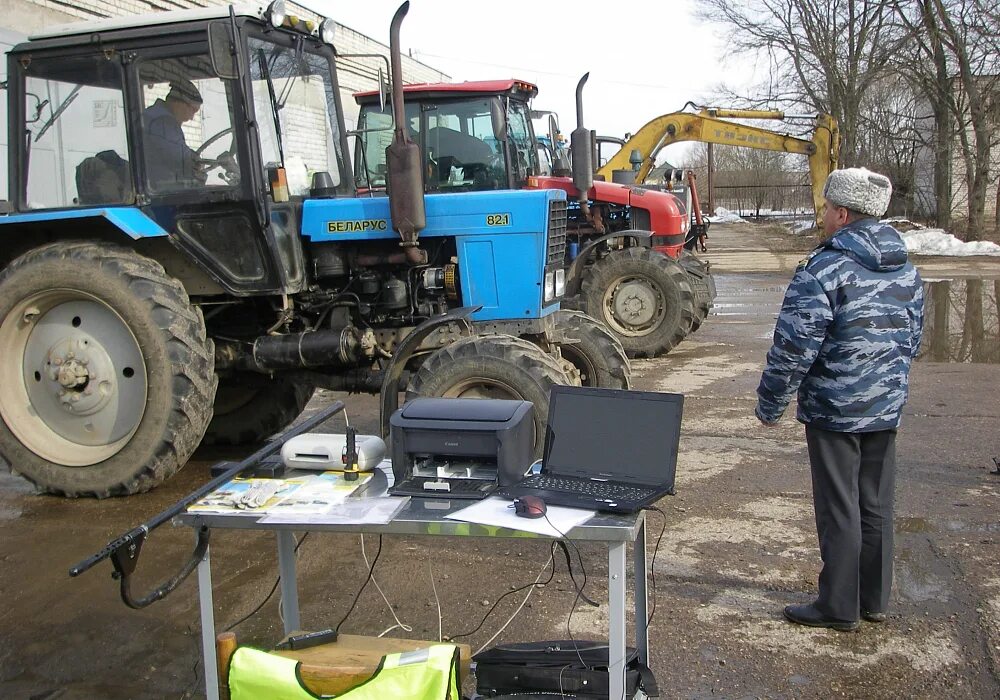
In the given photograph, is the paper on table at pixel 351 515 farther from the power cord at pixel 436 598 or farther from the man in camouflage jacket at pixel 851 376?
the man in camouflage jacket at pixel 851 376

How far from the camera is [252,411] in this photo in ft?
21.3

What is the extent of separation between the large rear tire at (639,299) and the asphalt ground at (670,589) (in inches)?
135

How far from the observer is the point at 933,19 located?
2209 cm

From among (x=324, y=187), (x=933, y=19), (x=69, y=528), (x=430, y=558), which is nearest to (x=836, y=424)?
(x=430, y=558)

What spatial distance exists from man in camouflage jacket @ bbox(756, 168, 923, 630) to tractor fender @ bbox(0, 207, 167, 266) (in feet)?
11.7

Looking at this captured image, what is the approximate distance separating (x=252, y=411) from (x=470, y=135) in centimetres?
312

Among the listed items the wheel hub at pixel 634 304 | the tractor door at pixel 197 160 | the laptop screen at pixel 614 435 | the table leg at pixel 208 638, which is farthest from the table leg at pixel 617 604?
the wheel hub at pixel 634 304

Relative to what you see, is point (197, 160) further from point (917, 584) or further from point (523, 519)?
point (917, 584)

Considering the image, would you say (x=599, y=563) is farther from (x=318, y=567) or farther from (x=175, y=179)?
(x=175, y=179)

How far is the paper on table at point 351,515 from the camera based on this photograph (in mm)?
→ 2756

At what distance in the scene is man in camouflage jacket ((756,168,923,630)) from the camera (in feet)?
11.5

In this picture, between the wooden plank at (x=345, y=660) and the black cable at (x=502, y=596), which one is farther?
the black cable at (x=502, y=596)

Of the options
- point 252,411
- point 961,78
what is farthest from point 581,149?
point 961,78

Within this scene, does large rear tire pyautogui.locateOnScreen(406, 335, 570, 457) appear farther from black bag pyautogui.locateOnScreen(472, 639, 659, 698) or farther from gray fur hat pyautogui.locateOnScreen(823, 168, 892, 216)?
black bag pyautogui.locateOnScreen(472, 639, 659, 698)
